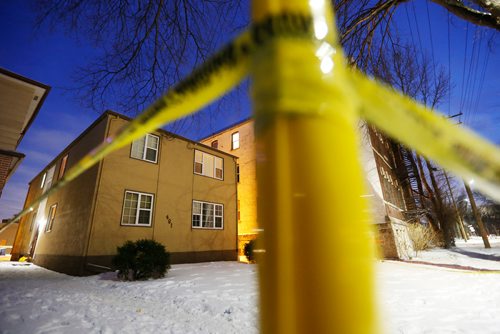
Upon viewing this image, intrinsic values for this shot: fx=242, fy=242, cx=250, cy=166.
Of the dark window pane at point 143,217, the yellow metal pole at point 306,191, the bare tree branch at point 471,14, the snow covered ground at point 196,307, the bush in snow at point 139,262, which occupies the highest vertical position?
the bare tree branch at point 471,14

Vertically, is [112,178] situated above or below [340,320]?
above

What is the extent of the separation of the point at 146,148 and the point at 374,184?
14.0m

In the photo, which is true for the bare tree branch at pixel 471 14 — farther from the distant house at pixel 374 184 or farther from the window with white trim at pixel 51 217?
the window with white trim at pixel 51 217

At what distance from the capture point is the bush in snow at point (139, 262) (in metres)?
9.09

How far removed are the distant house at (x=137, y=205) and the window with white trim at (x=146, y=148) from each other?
54mm

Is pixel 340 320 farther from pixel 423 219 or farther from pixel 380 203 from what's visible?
pixel 423 219

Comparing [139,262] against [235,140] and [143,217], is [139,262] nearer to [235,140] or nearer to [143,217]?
[143,217]

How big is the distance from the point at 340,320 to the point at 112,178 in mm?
13259

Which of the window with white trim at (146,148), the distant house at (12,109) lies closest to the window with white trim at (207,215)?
the window with white trim at (146,148)

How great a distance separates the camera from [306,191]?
39 cm

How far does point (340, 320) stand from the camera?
1.16ft

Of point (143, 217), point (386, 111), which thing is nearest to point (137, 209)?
point (143, 217)

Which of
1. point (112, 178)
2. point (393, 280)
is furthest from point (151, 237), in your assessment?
point (393, 280)

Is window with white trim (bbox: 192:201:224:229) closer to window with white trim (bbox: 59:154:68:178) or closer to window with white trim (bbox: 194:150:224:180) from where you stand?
window with white trim (bbox: 194:150:224:180)
